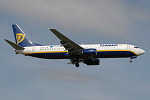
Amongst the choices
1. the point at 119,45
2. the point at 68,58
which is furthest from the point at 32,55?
Answer: the point at 119,45

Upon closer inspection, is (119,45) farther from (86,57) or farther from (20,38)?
(20,38)

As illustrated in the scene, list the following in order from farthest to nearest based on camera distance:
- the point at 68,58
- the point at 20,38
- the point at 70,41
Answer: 1. the point at 20,38
2. the point at 68,58
3. the point at 70,41

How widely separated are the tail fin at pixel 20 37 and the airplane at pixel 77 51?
1045 millimetres

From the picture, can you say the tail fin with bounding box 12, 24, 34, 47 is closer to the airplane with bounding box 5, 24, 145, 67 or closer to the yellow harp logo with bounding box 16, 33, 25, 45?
the yellow harp logo with bounding box 16, 33, 25, 45

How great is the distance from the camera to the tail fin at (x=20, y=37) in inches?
3460

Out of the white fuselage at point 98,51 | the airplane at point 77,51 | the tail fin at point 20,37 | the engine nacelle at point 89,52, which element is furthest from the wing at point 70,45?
the tail fin at point 20,37

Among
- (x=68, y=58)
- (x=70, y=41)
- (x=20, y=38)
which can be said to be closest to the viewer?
(x=70, y=41)

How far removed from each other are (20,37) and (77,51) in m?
19.1

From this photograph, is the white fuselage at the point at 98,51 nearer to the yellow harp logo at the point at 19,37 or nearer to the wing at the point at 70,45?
the wing at the point at 70,45

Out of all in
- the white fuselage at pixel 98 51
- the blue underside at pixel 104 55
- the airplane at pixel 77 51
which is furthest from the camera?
the white fuselage at pixel 98 51

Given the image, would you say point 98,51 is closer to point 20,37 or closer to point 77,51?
point 77,51

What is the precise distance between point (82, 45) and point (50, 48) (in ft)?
27.1

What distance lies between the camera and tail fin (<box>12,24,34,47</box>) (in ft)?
288

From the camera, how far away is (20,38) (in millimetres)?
89250
